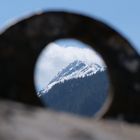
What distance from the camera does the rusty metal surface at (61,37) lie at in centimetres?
564

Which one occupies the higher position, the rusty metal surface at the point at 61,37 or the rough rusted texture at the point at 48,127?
the rusty metal surface at the point at 61,37

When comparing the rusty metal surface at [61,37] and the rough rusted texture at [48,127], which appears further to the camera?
the rusty metal surface at [61,37]

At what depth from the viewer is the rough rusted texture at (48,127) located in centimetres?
345

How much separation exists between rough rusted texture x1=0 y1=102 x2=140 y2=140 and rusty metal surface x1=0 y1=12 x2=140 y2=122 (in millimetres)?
1633

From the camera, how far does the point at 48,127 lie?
3625 mm

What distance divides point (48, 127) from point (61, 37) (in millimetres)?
2506

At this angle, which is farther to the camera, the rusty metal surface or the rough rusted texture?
the rusty metal surface

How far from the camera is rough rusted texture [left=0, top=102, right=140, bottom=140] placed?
3449 mm

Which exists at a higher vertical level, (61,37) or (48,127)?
(61,37)

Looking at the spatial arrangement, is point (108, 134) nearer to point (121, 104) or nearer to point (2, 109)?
point (2, 109)

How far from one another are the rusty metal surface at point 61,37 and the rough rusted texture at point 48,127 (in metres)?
1.63

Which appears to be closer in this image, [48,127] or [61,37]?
[48,127]

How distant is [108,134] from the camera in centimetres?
379

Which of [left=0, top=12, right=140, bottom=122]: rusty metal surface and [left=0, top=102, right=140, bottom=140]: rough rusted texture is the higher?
[left=0, top=12, right=140, bottom=122]: rusty metal surface
